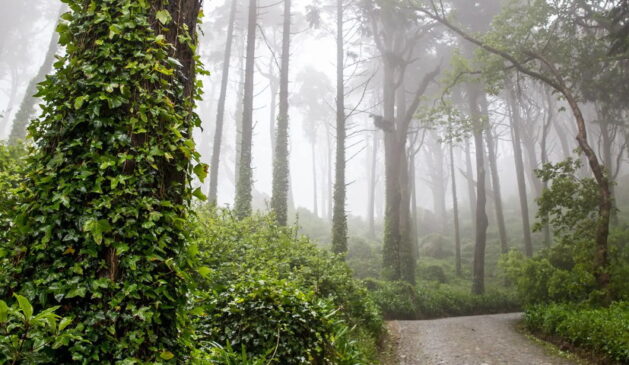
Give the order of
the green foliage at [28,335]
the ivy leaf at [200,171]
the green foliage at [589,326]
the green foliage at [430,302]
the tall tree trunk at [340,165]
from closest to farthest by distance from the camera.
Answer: the green foliage at [28,335]
the ivy leaf at [200,171]
the green foliage at [589,326]
the green foliage at [430,302]
the tall tree trunk at [340,165]

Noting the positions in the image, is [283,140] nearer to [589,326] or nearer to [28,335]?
[589,326]

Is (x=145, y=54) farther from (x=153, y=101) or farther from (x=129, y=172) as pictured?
(x=129, y=172)

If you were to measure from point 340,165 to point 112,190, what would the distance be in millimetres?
15426

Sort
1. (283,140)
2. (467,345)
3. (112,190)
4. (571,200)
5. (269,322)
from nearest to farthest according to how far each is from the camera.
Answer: (112,190)
(269,322)
(467,345)
(571,200)
(283,140)

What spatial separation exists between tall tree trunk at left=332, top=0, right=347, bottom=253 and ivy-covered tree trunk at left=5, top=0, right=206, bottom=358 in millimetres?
13376

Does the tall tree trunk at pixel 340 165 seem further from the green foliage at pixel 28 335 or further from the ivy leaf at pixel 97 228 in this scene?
the green foliage at pixel 28 335

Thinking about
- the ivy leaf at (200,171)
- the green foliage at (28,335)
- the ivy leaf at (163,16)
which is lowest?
the green foliage at (28,335)

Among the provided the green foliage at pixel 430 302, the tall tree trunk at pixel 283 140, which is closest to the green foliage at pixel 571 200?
the green foliage at pixel 430 302

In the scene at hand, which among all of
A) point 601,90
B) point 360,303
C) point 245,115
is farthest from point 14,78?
point 601,90

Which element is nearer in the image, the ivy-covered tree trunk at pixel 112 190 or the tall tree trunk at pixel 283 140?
the ivy-covered tree trunk at pixel 112 190

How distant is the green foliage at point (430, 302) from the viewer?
1298 cm

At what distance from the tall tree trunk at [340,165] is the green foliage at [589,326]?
7.70m

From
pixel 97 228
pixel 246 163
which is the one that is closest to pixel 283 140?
pixel 246 163

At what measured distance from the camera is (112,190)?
104 inches
